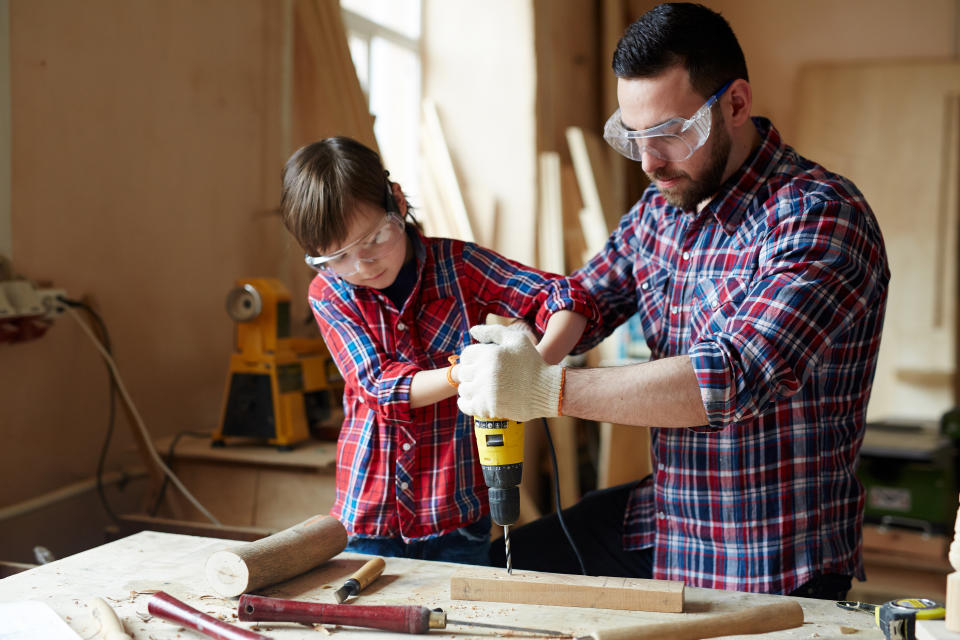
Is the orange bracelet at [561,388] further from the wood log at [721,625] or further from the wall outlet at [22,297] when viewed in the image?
the wall outlet at [22,297]

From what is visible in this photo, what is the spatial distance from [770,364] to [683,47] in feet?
2.14

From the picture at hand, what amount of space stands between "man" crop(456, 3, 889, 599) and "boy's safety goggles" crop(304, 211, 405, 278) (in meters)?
0.30

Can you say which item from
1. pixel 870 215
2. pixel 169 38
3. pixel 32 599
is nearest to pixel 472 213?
pixel 169 38

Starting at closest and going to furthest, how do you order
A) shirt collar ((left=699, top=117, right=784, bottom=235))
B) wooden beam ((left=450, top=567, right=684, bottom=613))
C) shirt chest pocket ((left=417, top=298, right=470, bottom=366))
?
wooden beam ((left=450, top=567, right=684, bottom=613)) → shirt collar ((left=699, top=117, right=784, bottom=235)) → shirt chest pocket ((left=417, top=298, right=470, bottom=366))

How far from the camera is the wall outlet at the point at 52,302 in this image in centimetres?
230

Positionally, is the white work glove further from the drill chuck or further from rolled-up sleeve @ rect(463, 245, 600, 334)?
rolled-up sleeve @ rect(463, 245, 600, 334)

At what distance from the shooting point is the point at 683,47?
1.70 m

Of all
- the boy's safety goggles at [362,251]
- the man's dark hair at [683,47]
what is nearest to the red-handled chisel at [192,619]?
the boy's safety goggles at [362,251]

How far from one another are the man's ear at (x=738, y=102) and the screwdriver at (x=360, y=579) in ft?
3.72

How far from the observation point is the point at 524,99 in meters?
4.57

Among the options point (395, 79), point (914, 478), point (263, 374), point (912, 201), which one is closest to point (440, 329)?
point (263, 374)

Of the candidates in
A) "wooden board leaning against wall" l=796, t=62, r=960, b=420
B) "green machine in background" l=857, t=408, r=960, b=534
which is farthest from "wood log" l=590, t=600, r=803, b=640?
"wooden board leaning against wall" l=796, t=62, r=960, b=420

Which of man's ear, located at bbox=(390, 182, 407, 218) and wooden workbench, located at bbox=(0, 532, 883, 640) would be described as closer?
wooden workbench, located at bbox=(0, 532, 883, 640)

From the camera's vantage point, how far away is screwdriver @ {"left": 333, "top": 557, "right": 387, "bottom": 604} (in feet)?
4.78
